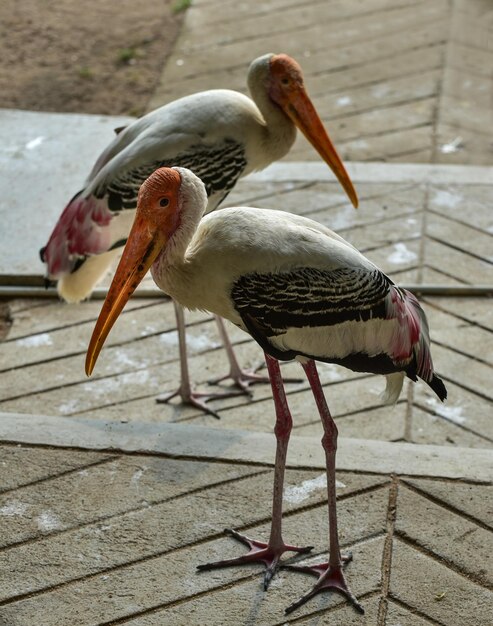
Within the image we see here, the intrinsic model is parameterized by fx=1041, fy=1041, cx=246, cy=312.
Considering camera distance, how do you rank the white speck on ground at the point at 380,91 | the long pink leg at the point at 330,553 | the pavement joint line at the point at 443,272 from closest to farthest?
the long pink leg at the point at 330,553, the pavement joint line at the point at 443,272, the white speck on ground at the point at 380,91

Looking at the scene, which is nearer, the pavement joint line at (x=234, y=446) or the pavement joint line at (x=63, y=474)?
the pavement joint line at (x=63, y=474)

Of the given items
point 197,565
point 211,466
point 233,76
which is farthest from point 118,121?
point 197,565

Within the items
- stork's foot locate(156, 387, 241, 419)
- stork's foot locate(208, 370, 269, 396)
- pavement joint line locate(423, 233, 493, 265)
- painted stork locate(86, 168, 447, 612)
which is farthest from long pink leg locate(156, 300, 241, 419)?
pavement joint line locate(423, 233, 493, 265)

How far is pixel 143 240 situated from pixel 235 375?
65.2 inches

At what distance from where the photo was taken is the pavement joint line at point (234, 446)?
4.35m

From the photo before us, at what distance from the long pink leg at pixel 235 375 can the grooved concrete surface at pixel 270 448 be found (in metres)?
0.05

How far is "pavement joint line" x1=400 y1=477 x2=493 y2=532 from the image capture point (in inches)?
159

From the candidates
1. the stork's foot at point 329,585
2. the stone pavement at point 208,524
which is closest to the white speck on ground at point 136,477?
the stone pavement at point 208,524

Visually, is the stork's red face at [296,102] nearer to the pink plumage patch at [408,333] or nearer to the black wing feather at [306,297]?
the pink plumage patch at [408,333]

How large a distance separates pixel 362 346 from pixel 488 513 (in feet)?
2.76

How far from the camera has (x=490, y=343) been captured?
5559mm

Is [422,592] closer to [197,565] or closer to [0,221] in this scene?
[197,565]

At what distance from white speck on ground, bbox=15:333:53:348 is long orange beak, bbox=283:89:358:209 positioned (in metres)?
1.79

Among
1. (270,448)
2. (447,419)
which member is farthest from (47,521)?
(447,419)
